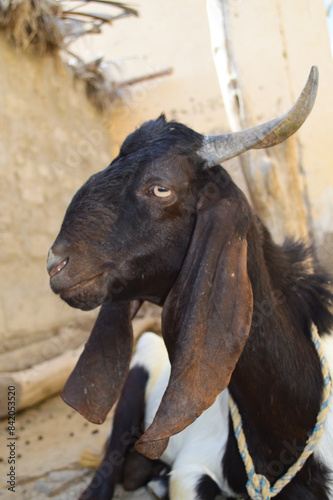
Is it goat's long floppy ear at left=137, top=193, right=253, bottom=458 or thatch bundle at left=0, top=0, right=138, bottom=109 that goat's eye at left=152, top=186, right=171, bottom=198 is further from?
thatch bundle at left=0, top=0, right=138, bottom=109

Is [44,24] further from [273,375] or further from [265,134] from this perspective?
[273,375]

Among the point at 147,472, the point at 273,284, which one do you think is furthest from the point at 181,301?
the point at 147,472

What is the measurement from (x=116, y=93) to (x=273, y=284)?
588cm

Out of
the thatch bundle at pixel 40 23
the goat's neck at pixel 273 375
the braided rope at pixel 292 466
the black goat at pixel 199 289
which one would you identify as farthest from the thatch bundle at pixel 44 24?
the braided rope at pixel 292 466

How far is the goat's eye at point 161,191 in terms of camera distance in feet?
5.60

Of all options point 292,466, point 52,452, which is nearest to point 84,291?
point 292,466

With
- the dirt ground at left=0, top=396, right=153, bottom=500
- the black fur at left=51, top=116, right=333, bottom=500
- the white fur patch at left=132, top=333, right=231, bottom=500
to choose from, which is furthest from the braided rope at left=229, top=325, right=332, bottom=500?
the dirt ground at left=0, top=396, right=153, bottom=500

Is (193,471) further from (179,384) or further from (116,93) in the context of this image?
(116,93)

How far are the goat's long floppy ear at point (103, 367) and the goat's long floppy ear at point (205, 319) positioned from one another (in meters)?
0.38

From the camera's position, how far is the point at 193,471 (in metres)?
2.16

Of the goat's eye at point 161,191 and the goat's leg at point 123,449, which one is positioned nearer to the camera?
the goat's eye at point 161,191

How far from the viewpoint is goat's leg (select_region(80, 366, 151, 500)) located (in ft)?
8.33

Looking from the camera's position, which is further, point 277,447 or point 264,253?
point 264,253

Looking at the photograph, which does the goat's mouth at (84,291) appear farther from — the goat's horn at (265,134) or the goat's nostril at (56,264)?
the goat's horn at (265,134)
